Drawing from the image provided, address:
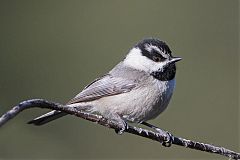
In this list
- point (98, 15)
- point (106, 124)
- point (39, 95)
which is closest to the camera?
point (106, 124)

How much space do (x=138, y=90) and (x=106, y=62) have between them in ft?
6.21

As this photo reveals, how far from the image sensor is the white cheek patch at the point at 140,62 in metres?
3.15

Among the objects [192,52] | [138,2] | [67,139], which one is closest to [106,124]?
[67,139]

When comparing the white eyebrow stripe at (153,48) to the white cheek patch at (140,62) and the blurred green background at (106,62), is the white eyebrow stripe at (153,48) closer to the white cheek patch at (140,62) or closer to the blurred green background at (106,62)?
the white cheek patch at (140,62)

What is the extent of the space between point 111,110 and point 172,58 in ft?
1.66

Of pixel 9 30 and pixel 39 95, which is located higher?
pixel 9 30

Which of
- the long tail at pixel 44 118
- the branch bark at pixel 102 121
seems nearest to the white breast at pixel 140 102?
the long tail at pixel 44 118

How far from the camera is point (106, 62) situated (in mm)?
4918

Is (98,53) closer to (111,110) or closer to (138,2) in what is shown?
(138,2)

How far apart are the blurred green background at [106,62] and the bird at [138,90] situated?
27.2 inches

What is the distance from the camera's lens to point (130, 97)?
3.03m

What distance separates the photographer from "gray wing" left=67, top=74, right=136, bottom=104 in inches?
121

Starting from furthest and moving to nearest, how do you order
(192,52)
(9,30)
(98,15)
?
(98,15) → (9,30) → (192,52)

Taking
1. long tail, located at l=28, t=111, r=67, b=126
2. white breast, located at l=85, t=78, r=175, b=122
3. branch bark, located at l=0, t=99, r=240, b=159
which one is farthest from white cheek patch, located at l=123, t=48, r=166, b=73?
branch bark, located at l=0, t=99, r=240, b=159
